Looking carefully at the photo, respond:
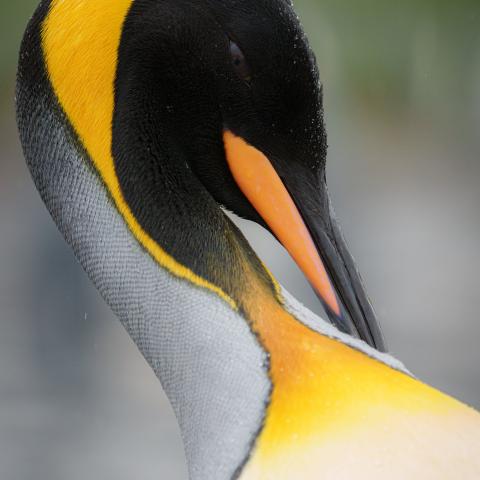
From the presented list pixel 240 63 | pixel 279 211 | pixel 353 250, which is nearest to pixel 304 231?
pixel 279 211

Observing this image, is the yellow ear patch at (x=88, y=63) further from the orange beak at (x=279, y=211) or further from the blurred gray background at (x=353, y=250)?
the blurred gray background at (x=353, y=250)

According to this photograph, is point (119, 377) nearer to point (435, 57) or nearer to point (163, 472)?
point (163, 472)

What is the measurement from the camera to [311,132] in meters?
1.09

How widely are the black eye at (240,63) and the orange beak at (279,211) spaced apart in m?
0.06

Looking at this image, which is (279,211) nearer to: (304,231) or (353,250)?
(304,231)

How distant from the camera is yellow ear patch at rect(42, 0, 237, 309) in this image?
1.06m

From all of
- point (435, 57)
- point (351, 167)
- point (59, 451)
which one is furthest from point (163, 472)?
point (435, 57)

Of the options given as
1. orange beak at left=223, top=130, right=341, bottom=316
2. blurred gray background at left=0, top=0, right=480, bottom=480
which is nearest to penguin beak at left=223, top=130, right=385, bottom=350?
orange beak at left=223, top=130, right=341, bottom=316

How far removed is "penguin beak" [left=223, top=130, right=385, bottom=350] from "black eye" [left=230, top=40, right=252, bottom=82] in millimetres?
62

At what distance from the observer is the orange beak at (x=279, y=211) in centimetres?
110

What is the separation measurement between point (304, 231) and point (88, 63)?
0.26 m

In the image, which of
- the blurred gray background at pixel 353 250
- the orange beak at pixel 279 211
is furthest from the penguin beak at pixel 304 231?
the blurred gray background at pixel 353 250

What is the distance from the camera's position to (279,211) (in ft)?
3.62

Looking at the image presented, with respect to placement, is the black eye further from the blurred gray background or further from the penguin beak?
the blurred gray background
